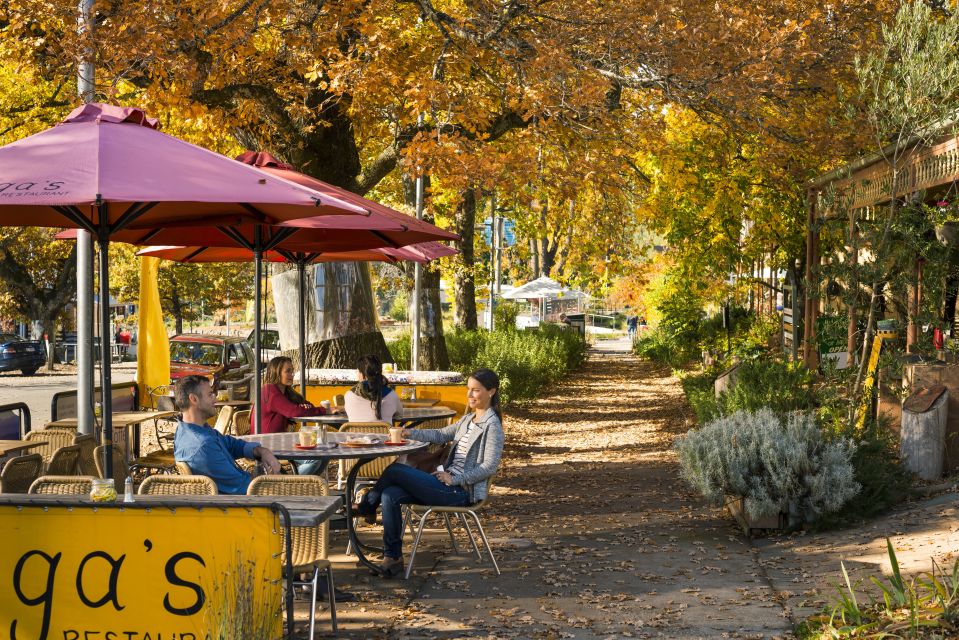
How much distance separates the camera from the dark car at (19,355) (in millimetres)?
35938

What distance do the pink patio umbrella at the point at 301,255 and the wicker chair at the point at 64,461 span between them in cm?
372

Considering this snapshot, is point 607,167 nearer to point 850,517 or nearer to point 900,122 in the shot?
point 900,122

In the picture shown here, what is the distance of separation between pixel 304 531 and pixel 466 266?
660 inches

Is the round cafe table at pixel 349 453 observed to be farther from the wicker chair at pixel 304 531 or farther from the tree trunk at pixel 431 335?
the tree trunk at pixel 431 335

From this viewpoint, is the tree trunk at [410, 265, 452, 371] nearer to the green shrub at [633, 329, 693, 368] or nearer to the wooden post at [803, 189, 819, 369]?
the wooden post at [803, 189, 819, 369]

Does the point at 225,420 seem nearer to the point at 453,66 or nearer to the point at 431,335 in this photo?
the point at 453,66

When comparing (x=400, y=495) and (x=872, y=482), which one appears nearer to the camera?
(x=400, y=495)

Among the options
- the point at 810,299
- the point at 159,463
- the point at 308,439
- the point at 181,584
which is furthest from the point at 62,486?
the point at 810,299

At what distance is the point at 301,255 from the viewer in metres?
12.0

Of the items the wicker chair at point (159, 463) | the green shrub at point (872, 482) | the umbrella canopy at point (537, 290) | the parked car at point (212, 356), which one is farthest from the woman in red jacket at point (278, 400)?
the umbrella canopy at point (537, 290)

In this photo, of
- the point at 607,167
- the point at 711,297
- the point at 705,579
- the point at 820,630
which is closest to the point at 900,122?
the point at 607,167

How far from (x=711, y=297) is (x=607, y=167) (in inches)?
487

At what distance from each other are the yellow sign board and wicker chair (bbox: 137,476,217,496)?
2.28 feet

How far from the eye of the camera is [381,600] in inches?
282
